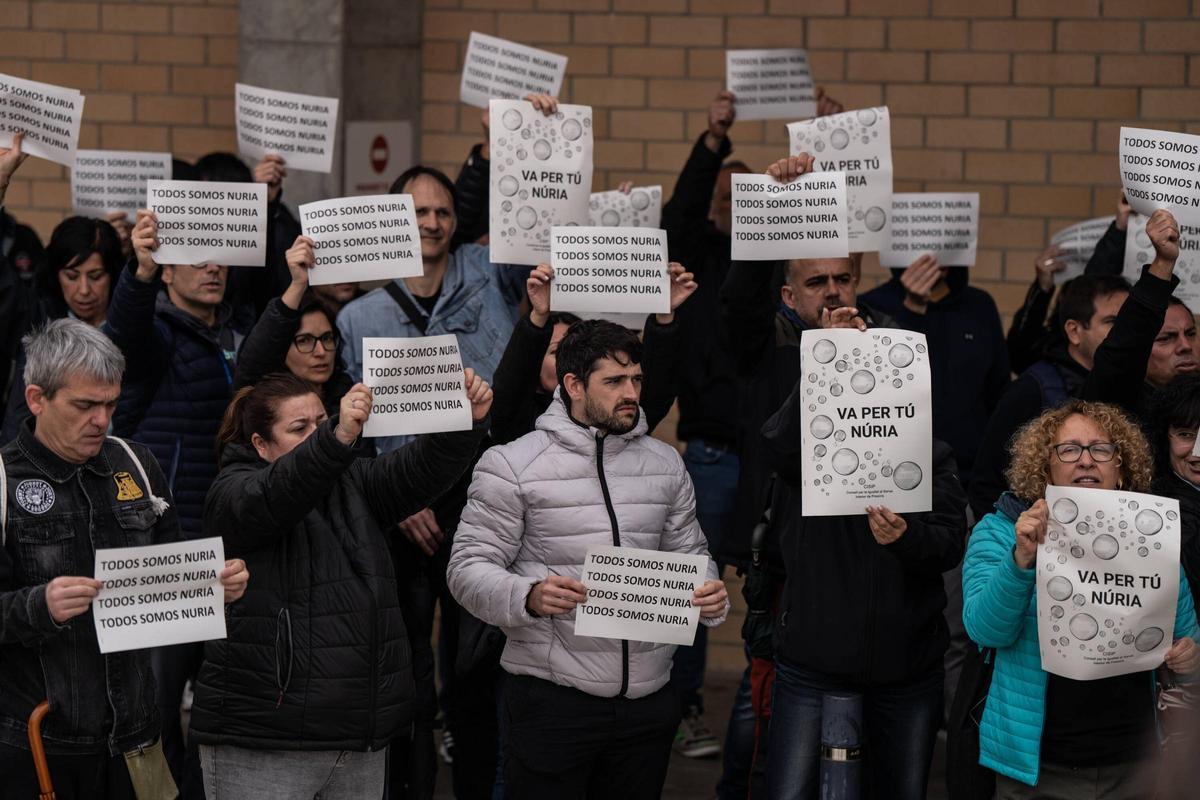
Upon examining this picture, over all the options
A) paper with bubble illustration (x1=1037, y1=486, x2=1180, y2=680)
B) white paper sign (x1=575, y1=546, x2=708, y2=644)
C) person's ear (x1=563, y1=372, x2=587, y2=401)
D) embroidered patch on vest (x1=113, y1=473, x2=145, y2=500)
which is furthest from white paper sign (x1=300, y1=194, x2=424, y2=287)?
paper with bubble illustration (x1=1037, y1=486, x2=1180, y2=680)

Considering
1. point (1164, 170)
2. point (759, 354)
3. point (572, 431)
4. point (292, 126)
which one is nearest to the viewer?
point (572, 431)

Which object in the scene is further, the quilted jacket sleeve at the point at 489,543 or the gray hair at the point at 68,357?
the quilted jacket sleeve at the point at 489,543

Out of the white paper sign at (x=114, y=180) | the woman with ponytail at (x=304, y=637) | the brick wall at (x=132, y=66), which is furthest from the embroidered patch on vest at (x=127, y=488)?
the brick wall at (x=132, y=66)

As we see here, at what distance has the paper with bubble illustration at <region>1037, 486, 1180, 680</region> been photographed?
453 centimetres

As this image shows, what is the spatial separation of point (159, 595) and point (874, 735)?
7.30 ft

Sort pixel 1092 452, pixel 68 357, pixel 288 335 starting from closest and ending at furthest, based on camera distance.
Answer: pixel 68 357 → pixel 1092 452 → pixel 288 335

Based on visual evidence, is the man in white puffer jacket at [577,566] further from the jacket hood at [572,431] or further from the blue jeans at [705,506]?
the blue jeans at [705,506]

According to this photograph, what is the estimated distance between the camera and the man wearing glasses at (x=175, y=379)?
5734 mm

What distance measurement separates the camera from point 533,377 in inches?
227

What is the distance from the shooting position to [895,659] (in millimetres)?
5156

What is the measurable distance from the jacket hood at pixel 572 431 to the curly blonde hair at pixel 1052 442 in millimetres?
1147

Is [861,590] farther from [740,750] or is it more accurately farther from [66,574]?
[66,574]

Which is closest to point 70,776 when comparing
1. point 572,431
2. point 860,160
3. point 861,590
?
point 572,431

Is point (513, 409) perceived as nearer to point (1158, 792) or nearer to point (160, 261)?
point (160, 261)
